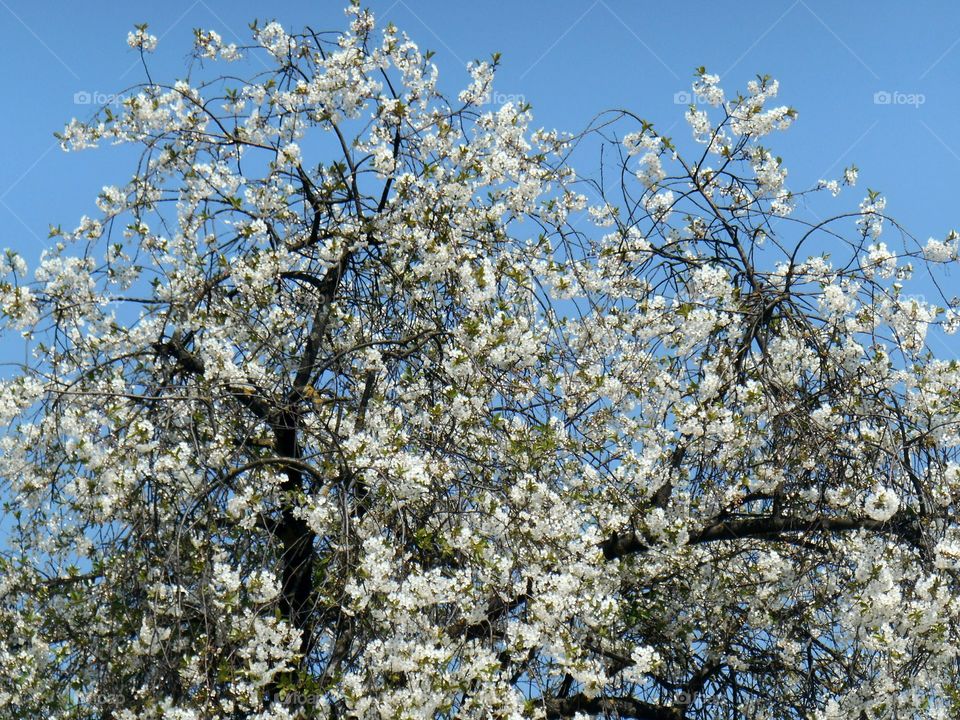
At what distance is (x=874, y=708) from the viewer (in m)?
4.29

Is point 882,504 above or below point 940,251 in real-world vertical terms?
below

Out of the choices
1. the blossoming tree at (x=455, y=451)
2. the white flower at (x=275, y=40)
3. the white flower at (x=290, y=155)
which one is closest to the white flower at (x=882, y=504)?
the blossoming tree at (x=455, y=451)

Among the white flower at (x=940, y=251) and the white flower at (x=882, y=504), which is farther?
the white flower at (x=940, y=251)

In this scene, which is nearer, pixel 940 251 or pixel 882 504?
pixel 882 504

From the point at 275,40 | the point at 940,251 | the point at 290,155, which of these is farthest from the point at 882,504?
the point at 275,40

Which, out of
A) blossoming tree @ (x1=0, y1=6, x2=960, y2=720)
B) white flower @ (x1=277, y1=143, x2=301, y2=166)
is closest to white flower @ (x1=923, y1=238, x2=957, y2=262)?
blossoming tree @ (x1=0, y1=6, x2=960, y2=720)

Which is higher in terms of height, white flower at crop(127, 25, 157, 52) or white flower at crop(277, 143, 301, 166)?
white flower at crop(127, 25, 157, 52)

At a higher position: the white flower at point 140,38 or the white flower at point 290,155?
the white flower at point 140,38

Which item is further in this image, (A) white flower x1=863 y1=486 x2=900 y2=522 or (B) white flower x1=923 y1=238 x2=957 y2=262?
(B) white flower x1=923 y1=238 x2=957 y2=262

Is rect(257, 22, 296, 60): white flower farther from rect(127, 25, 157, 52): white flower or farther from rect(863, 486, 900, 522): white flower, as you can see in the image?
rect(863, 486, 900, 522): white flower

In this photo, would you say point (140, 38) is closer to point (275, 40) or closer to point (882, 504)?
point (275, 40)

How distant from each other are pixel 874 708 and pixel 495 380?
82.0 inches

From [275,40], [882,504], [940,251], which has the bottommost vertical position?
[882,504]

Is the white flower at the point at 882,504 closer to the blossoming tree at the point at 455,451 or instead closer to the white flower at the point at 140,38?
the blossoming tree at the point at 455,451
